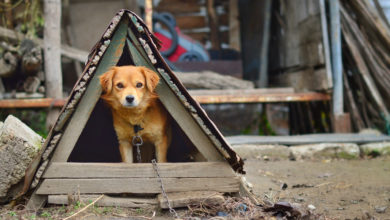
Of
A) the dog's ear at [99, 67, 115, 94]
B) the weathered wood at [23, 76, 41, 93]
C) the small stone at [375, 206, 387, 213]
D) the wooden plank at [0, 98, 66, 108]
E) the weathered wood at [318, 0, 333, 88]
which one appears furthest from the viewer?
the weathered wood at [23, 76, 41, 93]

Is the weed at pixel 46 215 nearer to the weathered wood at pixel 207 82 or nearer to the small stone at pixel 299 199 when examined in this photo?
the small stone at pixel 299 199

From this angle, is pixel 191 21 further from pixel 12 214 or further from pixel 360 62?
Result: pixel 12 214

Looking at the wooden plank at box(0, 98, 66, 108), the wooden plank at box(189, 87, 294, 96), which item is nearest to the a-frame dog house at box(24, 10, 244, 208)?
the wooden plank at box(0, 98, 66, 108)

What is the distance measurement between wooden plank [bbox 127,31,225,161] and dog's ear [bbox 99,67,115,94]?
0.81 feet

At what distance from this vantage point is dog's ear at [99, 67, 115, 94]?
9.52 ft

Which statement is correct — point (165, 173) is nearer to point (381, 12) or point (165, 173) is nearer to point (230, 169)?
point (230, 169)

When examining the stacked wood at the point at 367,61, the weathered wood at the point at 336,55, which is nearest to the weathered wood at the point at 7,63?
the weathered wood at the point at 336,55

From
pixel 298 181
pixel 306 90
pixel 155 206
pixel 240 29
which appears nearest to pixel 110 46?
pixel 155 206

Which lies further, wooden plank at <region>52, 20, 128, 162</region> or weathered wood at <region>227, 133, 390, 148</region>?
weathered wood at <region>227, 133, 390, 148</region>

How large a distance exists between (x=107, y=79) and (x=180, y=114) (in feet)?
2.06

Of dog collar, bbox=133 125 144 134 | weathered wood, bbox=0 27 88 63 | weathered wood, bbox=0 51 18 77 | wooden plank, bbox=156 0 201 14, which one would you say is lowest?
dog collar, bbox=133 125 144 134

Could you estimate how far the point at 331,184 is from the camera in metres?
4.40

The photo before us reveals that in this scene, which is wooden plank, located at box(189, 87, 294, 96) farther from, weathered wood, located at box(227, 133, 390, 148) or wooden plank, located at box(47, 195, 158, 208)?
wooden plank, located at box(47, 195, 158, 208)

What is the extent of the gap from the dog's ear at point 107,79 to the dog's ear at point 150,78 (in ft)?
0.76
